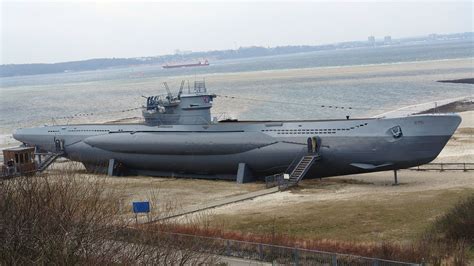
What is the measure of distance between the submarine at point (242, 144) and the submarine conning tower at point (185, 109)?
0.07 metres

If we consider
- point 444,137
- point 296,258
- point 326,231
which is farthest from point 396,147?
point 296,258

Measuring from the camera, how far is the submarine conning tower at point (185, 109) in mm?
43969

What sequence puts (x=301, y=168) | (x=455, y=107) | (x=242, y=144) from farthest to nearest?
(x=455, y=107) < (x=242, y=144) < (x=301, y=168)

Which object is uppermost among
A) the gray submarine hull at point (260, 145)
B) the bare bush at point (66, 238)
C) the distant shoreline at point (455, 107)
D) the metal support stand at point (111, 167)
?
the bare bush at point (66, 238)

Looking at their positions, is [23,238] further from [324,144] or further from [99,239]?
[324,144]

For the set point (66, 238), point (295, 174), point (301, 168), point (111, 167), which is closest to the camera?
point (66, 238)

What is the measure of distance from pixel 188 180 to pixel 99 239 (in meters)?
28.7

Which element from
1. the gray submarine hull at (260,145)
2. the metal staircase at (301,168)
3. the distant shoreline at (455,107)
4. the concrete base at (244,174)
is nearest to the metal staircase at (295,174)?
the metal staircase at (301,168)

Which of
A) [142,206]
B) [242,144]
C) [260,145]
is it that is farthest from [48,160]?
[142,206]

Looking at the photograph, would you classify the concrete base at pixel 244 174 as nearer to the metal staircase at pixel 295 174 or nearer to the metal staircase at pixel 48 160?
the metal staircase at pixel 295 174

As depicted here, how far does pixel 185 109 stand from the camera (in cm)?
4438

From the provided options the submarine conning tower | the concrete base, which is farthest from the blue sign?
the submarine conning tower

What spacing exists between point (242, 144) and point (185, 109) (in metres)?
6.35

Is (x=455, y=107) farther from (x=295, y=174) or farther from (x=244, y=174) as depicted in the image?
(x=295, y=174)
